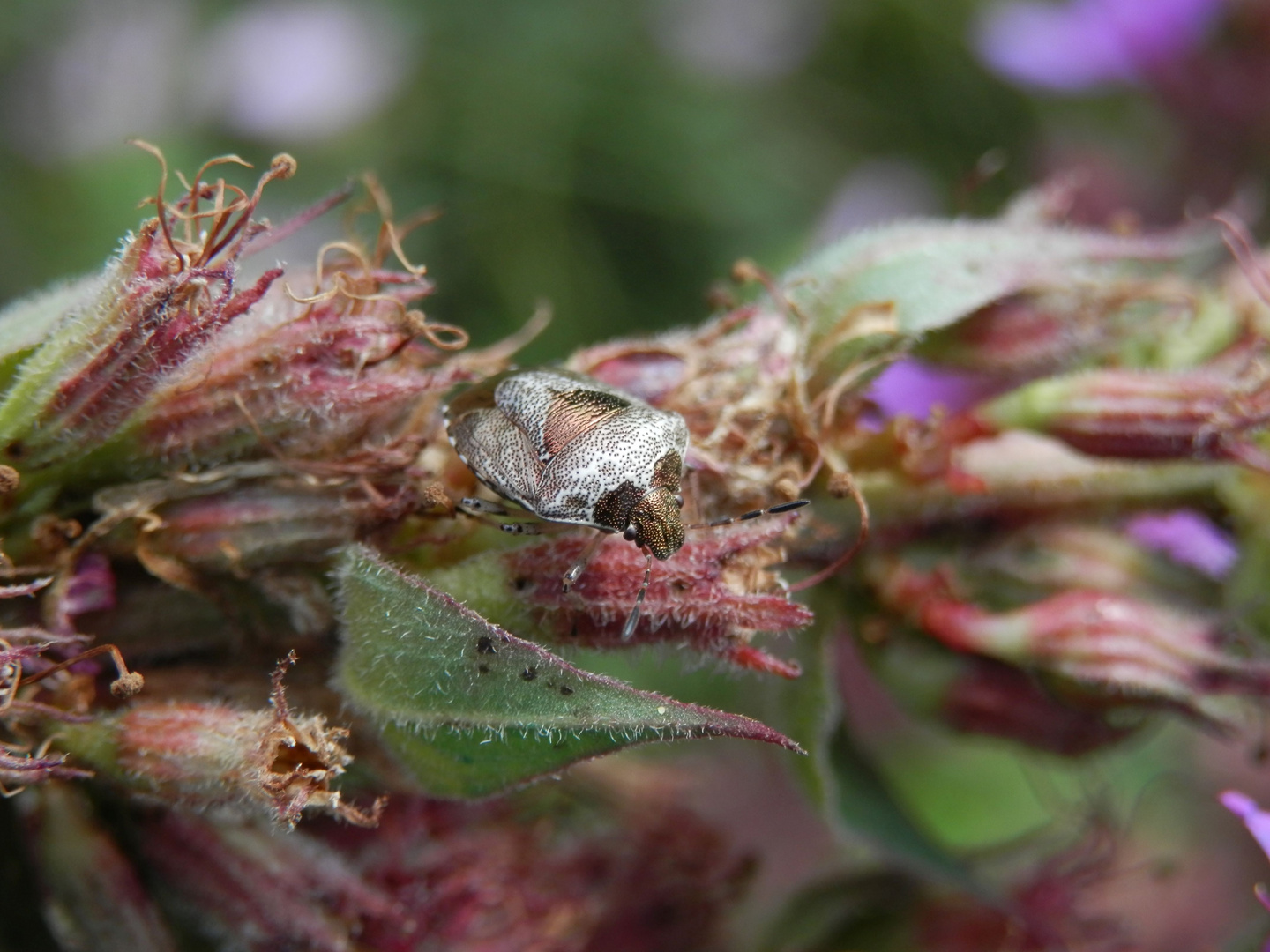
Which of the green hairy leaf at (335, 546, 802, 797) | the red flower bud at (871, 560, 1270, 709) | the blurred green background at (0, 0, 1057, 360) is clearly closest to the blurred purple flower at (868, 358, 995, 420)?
the red flower bud at (871, 560, 1270, 709)

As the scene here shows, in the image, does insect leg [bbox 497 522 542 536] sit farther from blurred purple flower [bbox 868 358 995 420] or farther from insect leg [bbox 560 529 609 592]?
blurred purple flower [bbox 868 358 995 420]

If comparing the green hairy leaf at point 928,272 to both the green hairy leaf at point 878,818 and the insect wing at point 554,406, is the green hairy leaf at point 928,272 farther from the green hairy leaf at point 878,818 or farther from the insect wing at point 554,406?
the green hairy leaf at point 878,818

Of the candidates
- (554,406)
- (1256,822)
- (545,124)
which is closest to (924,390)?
(1256,822)

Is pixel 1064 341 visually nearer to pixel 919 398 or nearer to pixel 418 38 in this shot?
pixel 919 398

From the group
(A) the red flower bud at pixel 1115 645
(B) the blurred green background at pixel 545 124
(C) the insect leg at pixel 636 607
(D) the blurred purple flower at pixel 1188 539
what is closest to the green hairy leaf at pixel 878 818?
(A) the red flower bud at pixel 1115 645

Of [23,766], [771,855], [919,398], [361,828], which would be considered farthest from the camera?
[771,855]

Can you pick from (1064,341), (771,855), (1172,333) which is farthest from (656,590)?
(771,855)

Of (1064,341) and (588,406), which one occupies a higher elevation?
(588,406)
